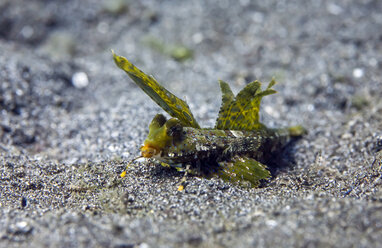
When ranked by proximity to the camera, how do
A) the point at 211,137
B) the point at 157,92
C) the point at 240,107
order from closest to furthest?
1. the point at 157,92
2. the point at 211,137
3. the point at 240,107

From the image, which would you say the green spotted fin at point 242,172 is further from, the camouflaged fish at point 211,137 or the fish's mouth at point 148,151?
the fish's mouth at point 148,151

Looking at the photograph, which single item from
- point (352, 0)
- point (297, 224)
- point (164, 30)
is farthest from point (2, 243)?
point (352, 0)

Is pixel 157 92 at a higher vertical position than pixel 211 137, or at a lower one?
higher

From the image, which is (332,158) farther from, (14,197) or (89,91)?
(89,91)

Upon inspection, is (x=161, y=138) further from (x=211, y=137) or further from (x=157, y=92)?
(x=211, y=137)

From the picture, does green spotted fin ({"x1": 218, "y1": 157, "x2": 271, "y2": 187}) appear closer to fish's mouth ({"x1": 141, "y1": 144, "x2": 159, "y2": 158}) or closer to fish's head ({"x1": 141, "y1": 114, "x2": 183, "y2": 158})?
fish's head ({"x1": 141, "y1": 114, "x2": 183, "y2": 158})

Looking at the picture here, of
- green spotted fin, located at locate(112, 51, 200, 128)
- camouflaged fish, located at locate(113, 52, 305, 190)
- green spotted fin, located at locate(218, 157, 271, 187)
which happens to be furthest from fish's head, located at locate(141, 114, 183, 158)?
green spotted fin, located at locate(218, 157, 271, 187)

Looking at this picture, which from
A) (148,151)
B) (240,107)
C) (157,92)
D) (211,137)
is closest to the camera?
(148,151)

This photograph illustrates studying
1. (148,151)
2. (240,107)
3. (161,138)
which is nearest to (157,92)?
(161,138)
